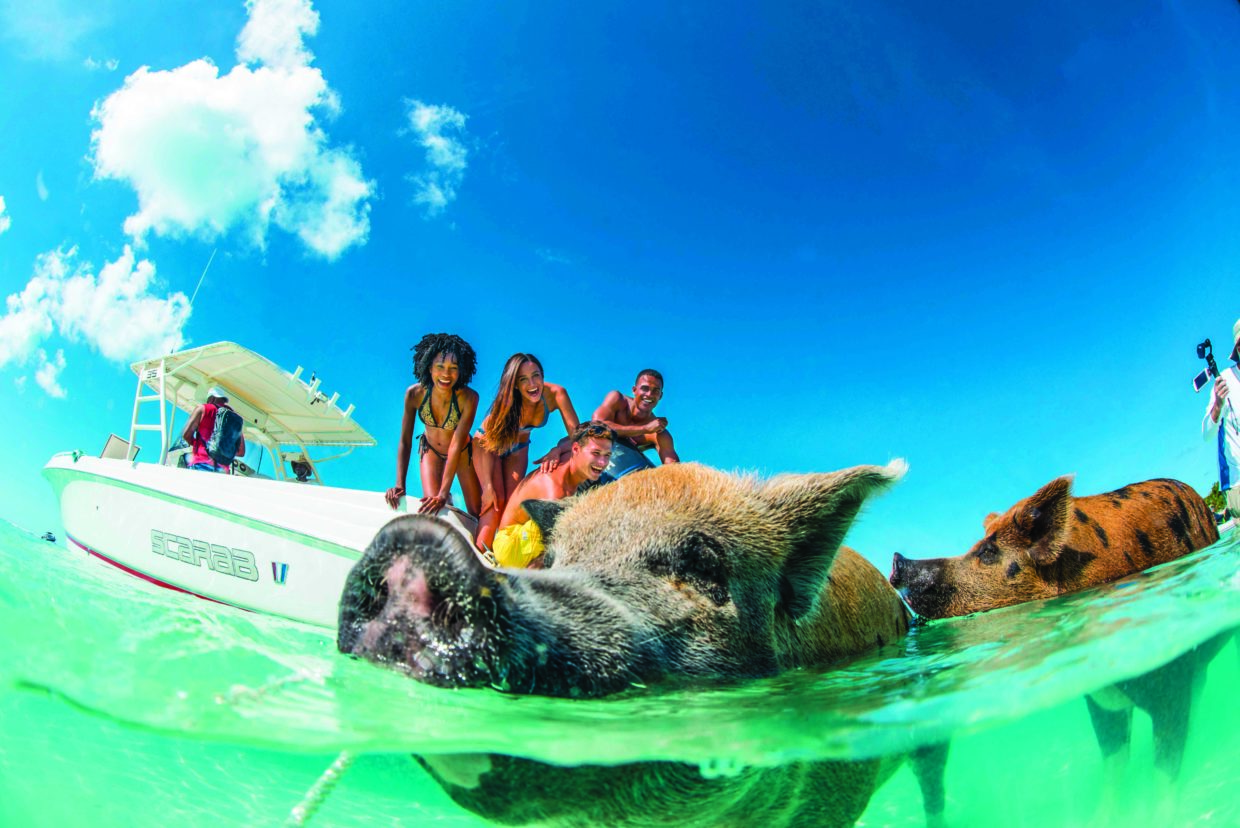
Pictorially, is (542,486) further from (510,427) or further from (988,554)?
(988,554)

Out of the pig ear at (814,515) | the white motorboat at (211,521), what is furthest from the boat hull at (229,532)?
the pig ear at (814,515)

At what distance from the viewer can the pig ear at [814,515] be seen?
247 cm

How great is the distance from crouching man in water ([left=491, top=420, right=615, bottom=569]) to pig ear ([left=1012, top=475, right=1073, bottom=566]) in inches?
110

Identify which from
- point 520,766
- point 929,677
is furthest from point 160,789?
point 929,677

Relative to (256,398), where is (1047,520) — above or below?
below

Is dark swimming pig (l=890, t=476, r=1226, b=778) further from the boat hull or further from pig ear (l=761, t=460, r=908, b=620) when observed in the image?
the boat hull

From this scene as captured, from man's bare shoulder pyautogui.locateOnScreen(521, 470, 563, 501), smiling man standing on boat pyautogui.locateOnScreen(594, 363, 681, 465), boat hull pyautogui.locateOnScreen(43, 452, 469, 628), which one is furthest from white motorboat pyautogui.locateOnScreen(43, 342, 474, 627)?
smiling man standing on boat pyautogui.locateOnScreen(594, 363, 681, 465)

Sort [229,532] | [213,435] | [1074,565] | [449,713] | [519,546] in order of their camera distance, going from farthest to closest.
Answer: [213,435], [229,532], [1074,565], [519,546], [449,713]

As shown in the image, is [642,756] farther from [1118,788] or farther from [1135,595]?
[1118,788]

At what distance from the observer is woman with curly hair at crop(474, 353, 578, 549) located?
5.65 meters

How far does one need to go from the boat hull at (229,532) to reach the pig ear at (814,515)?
13.4ft

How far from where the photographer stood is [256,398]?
11.1m

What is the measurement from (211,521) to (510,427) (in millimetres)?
3442

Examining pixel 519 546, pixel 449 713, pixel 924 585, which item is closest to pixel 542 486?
pixel 519 546
